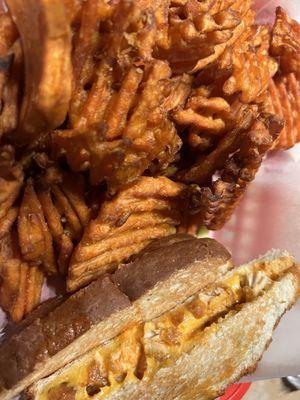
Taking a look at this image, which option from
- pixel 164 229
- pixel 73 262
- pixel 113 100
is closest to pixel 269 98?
pixel 164 229

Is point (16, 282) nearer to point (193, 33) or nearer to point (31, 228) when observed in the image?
point (31, 228)

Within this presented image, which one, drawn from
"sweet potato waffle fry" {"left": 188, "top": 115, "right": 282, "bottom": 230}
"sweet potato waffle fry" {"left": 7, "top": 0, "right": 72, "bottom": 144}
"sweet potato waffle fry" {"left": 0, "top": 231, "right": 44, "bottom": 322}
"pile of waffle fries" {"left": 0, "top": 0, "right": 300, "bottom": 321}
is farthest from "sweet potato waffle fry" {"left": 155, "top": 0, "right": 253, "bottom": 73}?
"sweet potato waffle fry" {"left": 0, "top": 231, "right": 44, "bottom": 322}

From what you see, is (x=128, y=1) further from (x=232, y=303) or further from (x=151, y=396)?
(x=151, y=396)

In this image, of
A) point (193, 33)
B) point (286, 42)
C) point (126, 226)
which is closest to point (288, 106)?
point (286, 42)

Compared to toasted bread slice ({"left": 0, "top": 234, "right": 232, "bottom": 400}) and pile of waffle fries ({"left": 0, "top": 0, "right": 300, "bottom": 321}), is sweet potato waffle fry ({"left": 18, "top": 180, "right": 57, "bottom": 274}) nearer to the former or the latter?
pile of waffle fries ({"left": 0, "top": 0, "right": 300, "bottom": 321})

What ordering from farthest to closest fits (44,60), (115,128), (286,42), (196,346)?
(286,42), (196,346), (115,128), (44,60)
